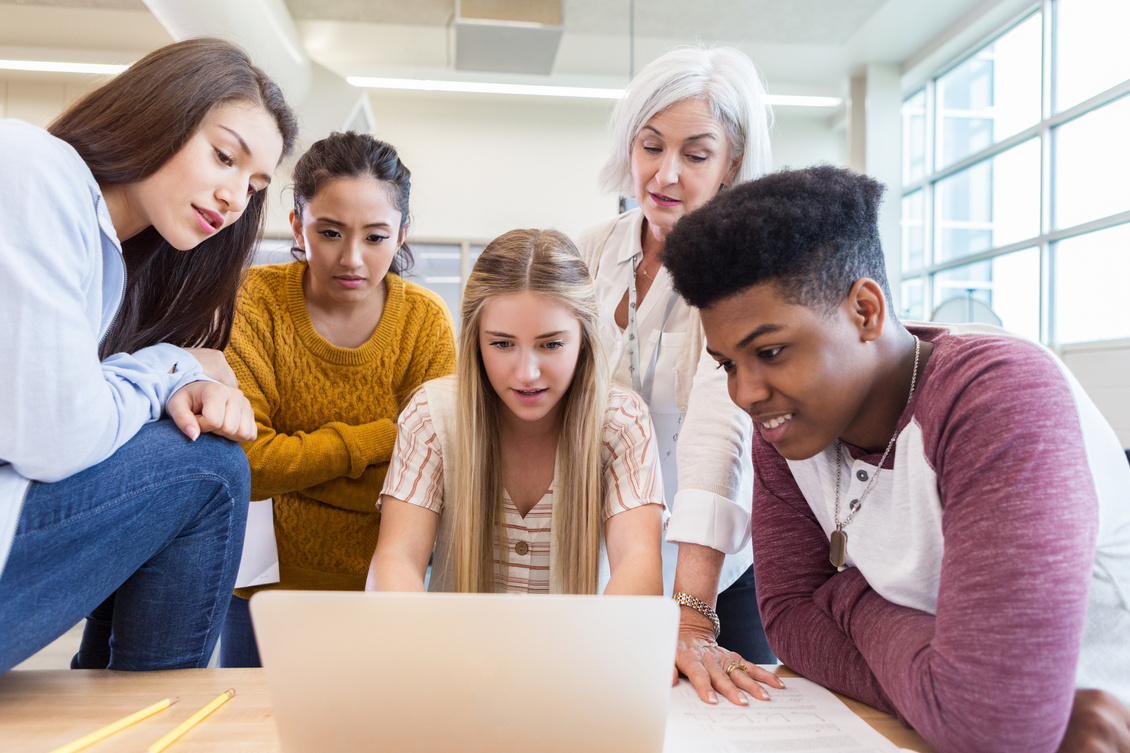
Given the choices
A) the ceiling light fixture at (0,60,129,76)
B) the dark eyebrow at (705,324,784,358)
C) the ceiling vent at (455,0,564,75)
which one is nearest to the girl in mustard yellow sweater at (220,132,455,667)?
the dark eyebrow at (705,324,784,358)

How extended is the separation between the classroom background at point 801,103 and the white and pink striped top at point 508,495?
2660mm

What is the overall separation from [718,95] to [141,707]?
1.32 metres

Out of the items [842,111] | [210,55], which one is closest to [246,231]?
[210,55]

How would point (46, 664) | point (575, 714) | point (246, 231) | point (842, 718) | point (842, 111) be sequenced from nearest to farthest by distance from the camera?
point (575, 714), point (842, 718), point (246, 231), point (46, 664), point (842, 111)

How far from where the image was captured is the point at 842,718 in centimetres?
81

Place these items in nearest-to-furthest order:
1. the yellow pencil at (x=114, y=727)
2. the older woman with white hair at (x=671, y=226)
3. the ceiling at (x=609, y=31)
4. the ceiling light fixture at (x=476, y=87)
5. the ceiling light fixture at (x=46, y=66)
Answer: the yellow pencil at (x=114, y=727)
the older woman with white hair at (x=671, y=226)
the ceiling at (x=609, y=31)
the ceiling light fixture at (x=46, y=66)
the ceiling light fixture at (x=476, y=87)

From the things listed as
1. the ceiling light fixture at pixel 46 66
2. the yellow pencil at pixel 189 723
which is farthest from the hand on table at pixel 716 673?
the ceiling light fixture at pixel 46 66

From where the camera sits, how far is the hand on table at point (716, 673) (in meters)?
0.87

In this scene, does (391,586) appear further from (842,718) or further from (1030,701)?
(1030,701)

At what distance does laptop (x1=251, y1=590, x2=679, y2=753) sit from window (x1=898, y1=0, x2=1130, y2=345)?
15.2ft

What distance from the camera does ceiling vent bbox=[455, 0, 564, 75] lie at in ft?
16.6

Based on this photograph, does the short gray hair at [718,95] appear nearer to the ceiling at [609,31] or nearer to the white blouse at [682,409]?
the white blouse at [682,409]

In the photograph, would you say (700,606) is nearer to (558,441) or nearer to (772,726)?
(772,726)

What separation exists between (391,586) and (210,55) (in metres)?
0.80
